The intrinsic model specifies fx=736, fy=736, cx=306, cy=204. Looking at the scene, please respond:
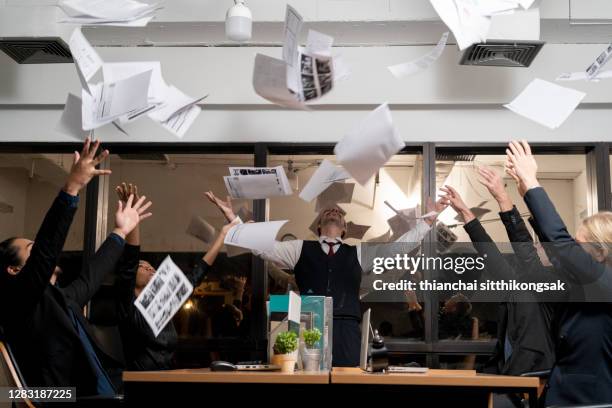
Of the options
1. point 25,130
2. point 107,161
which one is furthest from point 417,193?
point 25,130

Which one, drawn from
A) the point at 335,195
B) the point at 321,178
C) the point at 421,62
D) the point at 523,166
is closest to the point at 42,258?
the point at 321,178

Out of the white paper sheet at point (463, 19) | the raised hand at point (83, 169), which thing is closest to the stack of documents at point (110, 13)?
the raised hand at point (83, 169)

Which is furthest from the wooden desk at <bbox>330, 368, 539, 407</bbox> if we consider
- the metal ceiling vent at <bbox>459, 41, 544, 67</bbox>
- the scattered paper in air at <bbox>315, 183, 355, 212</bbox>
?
the metal ceiling vent at <bbox>459, 41, 544, 67</bbox>

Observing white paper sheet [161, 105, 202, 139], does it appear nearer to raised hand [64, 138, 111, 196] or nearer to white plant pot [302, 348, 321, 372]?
raised hand [64, 138, 111, 196]

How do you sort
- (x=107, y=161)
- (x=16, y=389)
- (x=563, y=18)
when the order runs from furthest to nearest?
(x=107, y=161), (x=563, y=18), (x=16, y=389)

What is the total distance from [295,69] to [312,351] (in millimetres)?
1169

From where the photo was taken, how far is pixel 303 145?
4.41 meters

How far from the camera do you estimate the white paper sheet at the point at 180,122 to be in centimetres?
318

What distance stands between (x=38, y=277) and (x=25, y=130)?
2.19 meters

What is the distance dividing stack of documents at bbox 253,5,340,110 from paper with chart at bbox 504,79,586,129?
0.87 metres

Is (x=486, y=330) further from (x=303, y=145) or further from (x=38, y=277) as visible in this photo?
(x=38, y=277)

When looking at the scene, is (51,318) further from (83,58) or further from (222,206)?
(222,206)

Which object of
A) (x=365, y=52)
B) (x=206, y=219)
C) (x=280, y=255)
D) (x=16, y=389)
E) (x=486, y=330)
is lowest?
(x=16, y=389)

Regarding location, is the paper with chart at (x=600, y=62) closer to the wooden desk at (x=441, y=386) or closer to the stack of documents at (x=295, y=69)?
the stack of documents at (x=295, y=69)
